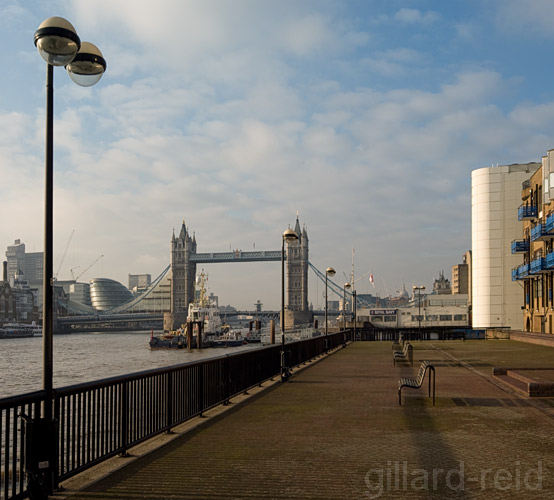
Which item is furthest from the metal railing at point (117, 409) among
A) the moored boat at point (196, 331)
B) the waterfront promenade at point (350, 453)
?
the moored boat at point (196, 331)

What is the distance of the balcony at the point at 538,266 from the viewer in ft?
165

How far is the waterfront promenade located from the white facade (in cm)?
6252

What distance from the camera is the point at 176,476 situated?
7523mm

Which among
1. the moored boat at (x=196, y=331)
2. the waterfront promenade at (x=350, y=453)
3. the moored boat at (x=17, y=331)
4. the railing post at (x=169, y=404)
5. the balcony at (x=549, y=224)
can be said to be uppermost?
the balcony at (x=549, y=224)

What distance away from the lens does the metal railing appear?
685 cm

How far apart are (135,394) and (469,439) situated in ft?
16.5

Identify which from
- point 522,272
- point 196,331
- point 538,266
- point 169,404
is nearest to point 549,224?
point 538,266

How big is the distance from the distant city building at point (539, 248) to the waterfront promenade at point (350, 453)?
3794cm

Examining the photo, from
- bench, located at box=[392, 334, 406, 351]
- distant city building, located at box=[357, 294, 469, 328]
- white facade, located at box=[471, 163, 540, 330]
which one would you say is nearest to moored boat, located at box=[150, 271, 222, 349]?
distant city building, located at box=[357, 294, 469, 328]

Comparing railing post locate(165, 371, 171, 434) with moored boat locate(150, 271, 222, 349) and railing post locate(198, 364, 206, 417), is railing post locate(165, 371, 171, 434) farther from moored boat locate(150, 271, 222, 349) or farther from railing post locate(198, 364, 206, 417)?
moored boat locate(150, 271, 222, 349)

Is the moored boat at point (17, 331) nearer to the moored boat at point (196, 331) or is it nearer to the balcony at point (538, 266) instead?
the moored boat at point (196, 331)

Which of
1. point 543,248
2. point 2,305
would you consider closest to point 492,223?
point 543,248

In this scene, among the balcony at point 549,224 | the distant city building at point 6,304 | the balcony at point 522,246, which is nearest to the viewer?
the balcony at point 549,224

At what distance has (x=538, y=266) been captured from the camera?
51812 millimetres
